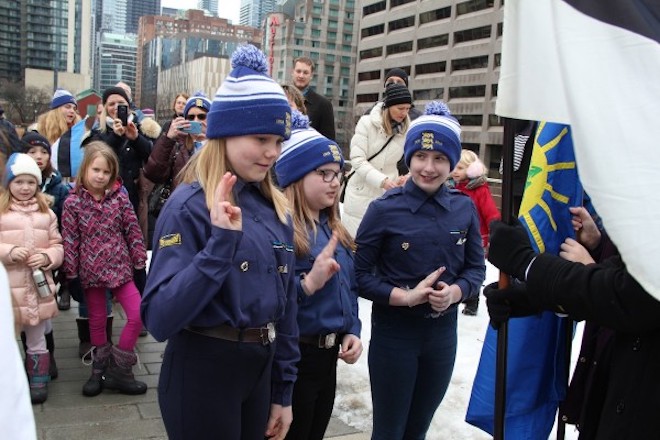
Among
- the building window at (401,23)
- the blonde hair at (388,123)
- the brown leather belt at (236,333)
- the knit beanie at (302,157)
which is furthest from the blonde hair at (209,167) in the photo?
the building window at (401,23)

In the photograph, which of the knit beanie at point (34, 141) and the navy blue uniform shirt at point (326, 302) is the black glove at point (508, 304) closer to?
the navy blue uniform shirt at point (326, 302)

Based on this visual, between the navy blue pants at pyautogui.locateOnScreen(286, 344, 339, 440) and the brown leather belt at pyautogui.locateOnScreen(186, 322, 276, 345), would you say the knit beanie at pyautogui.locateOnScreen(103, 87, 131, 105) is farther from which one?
the brown leather belt at pyautogui.locateOnScreen(186, 322, 276, 345)

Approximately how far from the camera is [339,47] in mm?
121875

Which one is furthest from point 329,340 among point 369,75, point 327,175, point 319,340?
point 369,75

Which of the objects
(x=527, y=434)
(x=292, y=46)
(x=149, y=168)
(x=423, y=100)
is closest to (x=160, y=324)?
(x=527, y=434)

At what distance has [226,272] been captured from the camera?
2227 mm

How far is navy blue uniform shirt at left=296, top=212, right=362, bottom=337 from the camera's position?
311 centimetres

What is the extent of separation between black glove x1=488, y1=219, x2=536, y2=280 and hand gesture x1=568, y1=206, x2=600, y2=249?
51 cm

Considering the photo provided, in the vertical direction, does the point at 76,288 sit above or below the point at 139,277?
below

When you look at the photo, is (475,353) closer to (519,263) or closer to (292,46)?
(519,263)

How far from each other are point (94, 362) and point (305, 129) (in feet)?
8.98

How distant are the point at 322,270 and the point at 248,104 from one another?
2.79ft

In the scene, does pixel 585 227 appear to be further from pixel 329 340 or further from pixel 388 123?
pixel 388 123

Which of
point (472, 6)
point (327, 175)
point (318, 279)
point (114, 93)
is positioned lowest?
point (318, 279)
